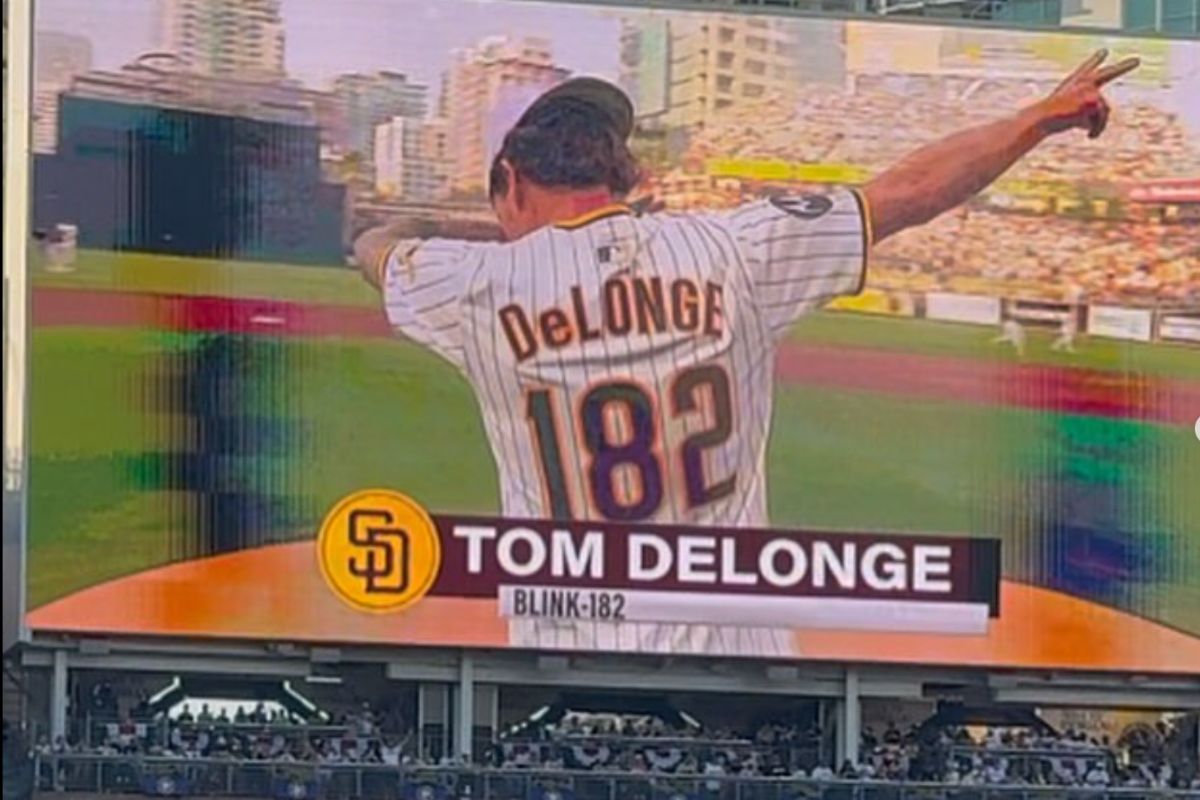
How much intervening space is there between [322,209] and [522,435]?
264cm

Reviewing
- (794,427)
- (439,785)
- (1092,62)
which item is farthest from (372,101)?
(1092,62)

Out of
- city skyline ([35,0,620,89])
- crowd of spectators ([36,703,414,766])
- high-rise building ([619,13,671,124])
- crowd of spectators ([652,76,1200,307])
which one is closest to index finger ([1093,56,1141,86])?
crowd of spectators ([652,76,1200,307])

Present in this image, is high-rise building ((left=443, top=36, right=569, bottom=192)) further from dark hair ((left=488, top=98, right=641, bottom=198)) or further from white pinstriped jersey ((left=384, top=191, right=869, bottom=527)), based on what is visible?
white pinstriped jersey ((left=384, top=191, right=869, bottom=527))

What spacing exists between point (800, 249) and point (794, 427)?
1.60m

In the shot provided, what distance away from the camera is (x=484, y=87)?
26.5 meters

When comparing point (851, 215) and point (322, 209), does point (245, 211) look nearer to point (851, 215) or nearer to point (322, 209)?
point (322, 209)

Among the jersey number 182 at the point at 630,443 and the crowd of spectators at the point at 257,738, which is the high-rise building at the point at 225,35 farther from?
the crowd of spectators at the point at 257,738

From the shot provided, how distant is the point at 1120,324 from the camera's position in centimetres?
2748

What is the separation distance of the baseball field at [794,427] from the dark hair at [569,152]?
5.96 feet

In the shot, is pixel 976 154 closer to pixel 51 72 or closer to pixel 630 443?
pixel 630 443

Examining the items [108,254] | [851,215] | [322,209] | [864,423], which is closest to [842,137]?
[851,215]

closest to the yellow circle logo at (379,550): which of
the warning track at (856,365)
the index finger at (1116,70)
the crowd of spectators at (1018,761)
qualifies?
the warning track at (856,365)

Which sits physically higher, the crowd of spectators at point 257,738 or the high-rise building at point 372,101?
the high-rise building at point 372,101

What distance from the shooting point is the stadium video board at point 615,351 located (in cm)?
2611
